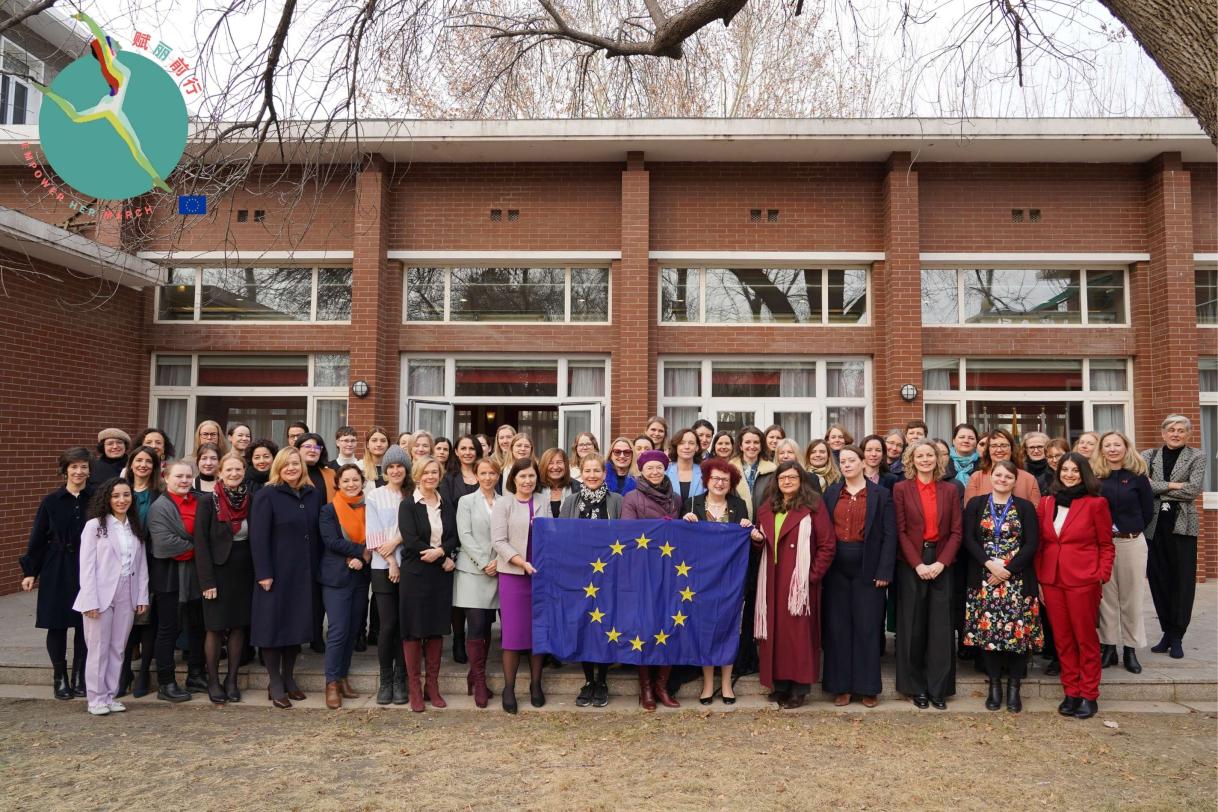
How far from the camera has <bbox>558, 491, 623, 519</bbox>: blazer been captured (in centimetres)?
598

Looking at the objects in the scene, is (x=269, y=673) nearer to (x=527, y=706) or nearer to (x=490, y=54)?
(x=527, y=706)

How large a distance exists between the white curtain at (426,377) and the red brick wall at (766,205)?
3.57m

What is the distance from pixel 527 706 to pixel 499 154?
7687 mm

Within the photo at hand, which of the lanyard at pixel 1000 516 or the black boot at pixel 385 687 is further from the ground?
the lanyard at pixel 1000 516

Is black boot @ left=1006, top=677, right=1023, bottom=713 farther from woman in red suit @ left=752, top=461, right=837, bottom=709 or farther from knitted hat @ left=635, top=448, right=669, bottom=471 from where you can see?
knitted hat @ left=635, top=448, right=669, bottom=471

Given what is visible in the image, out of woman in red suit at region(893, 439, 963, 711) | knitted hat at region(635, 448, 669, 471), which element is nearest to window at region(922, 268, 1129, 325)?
woman in red suit at region(893, 439, 963, 711)

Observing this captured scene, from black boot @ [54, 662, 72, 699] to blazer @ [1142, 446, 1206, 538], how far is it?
866 cm

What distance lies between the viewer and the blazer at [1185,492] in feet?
22.2

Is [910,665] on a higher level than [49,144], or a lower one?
lower

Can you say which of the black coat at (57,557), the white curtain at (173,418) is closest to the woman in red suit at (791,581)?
the black coat at (57,557)

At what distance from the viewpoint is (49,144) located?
6.12 meters

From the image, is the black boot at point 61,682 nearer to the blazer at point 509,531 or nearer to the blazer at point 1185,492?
the blazer at point 509,531

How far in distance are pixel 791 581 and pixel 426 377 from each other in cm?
721

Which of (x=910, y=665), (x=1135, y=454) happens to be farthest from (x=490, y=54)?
(x=1135, y=454)
